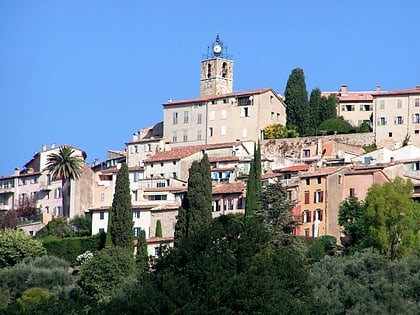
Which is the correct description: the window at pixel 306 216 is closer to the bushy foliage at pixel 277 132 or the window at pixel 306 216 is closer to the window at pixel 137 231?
the window at pixel 137 231

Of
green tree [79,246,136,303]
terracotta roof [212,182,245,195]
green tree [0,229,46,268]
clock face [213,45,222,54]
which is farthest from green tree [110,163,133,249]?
clock face [213,45,222,54]

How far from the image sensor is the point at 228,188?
89.5m

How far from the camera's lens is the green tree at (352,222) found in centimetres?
7946

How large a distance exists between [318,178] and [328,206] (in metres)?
2.03

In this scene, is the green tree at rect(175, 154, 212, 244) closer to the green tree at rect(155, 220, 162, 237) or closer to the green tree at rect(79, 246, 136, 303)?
the green tree at rect(79, 246, 136, 303)

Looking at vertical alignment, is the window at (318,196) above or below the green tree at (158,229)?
above

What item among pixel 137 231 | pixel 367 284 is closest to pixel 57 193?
pixel 137 231

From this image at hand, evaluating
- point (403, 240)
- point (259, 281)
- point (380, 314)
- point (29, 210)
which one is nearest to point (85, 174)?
point (29, 210)

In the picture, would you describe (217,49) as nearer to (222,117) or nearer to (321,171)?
(222,117)

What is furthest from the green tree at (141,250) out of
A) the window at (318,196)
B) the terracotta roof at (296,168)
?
the terracotta roof at (296,168)

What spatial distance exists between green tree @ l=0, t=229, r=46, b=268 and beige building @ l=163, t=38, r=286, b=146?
746 inches

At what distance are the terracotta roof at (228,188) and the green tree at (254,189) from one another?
3.11 m

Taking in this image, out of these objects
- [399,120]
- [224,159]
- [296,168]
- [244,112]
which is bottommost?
[296,168]

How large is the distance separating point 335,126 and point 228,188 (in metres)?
15.2
